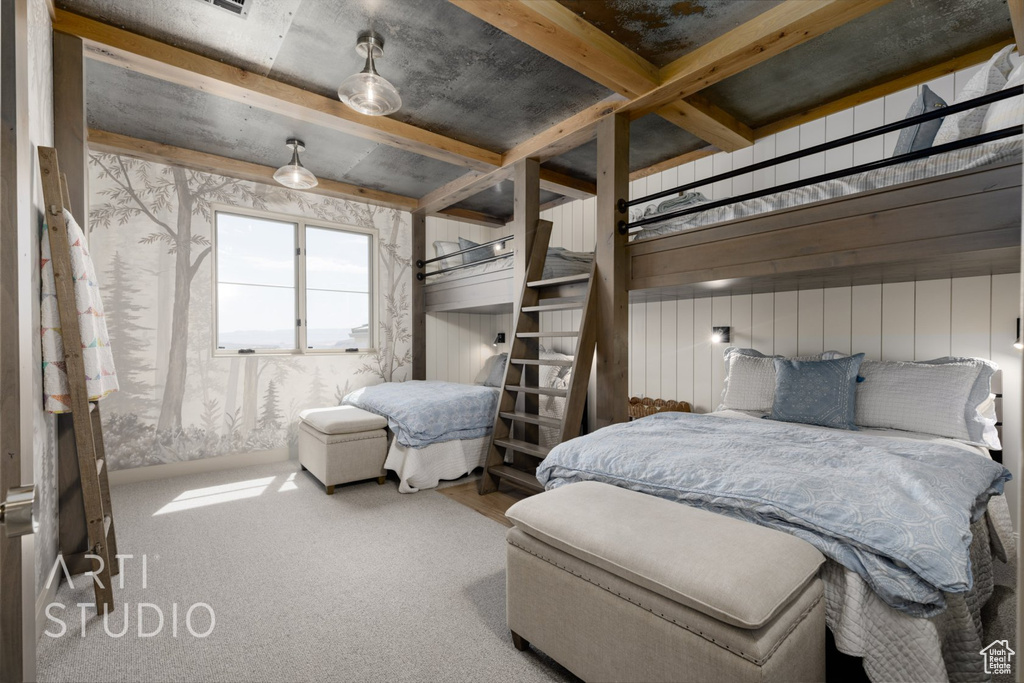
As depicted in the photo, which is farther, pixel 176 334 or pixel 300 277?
pixel 300 277

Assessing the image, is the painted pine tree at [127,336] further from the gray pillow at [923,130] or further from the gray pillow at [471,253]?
the gray pillow at [923,130]

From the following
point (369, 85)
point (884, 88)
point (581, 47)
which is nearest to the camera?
point (581, 47)

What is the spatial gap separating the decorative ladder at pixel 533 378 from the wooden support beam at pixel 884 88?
173 centimetres

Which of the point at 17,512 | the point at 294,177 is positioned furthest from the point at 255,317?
the point at 17,512

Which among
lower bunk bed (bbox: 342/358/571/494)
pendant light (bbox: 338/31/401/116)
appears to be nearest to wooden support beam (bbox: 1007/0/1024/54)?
pendant light (bbox: 338/31/401/116)

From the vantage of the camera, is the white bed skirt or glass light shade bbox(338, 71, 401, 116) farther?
the white bed skirt

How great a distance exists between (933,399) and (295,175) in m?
4.15

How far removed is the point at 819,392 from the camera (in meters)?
2.65

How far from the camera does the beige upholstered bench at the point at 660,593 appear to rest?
1.11m

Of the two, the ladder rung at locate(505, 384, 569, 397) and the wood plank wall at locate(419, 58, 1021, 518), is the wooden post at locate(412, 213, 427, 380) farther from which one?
the ladder rung at locate(505, 384, 569, 397)

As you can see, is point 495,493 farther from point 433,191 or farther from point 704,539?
point 433,191

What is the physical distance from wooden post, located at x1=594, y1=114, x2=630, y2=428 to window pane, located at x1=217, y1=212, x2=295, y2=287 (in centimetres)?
298

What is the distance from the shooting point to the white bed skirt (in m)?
3.34

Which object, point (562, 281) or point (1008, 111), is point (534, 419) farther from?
point (1008, 111)
